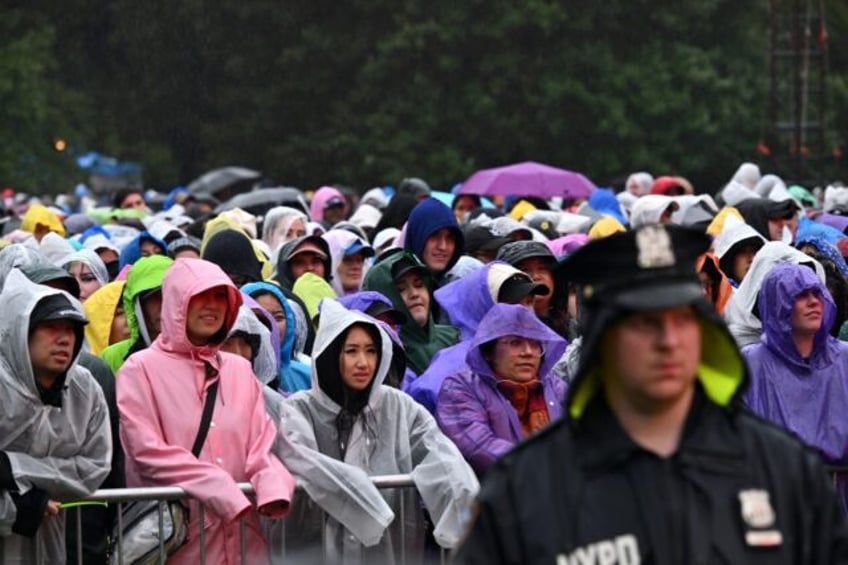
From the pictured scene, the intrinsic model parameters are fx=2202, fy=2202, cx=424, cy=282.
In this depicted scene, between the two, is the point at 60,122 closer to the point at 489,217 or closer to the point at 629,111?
the point at 629,111

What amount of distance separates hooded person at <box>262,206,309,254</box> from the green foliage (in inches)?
1036

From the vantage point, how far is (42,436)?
7367 millimetres

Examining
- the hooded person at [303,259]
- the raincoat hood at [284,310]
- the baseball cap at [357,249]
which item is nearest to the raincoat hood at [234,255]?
the hooded person at [303,259]

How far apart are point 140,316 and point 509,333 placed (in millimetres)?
1654

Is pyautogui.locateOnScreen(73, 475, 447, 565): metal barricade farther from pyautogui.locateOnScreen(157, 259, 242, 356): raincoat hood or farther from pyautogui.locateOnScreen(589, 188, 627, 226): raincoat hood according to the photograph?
pyautogui.locateOnScreen(589, 188, 627, 226): raincoat hood

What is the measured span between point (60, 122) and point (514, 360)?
40748mm

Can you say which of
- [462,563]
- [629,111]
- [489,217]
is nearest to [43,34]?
[629,111]

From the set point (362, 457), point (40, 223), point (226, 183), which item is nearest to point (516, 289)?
point (362, 457)

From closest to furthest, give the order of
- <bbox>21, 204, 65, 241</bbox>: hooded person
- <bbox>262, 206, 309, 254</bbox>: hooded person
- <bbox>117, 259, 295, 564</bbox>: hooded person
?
<bbox>117, 259, 295, 564</bbox>: hooded person < <bbox>262, 206, 309, 254</bbox>: hooded person < <bbox>21, 204, 65, 241</bbox>: hooded person

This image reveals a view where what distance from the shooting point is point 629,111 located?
42.7 m

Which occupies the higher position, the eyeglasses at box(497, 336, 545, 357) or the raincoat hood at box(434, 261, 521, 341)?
the raincoat hood at box(434, 261, 521, 341)

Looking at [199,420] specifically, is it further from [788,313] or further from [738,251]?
[738,251]

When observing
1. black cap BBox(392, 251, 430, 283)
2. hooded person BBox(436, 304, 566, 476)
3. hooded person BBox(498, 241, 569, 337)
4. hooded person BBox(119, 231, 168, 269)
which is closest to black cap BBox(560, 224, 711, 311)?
hooded person BBox(436, 304, 566, 476)

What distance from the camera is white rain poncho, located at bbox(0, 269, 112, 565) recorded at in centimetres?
723
